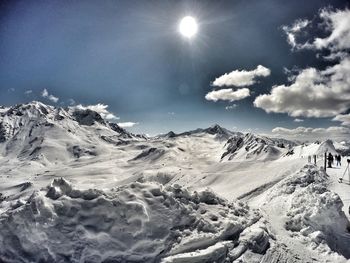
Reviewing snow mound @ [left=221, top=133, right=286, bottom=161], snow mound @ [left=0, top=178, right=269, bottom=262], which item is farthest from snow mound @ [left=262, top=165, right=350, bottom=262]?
snow mound @ [left=221, top=133, right=286, bottom=161]

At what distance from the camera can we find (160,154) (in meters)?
180

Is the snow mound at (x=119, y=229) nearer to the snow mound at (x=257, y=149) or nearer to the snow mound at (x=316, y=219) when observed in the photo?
the snow mound at (x=316, y=219)

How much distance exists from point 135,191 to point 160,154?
164080mm

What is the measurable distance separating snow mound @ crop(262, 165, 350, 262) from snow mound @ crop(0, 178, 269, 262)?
2.78m

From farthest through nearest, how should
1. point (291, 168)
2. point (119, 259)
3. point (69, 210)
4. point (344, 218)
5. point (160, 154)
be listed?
point (160, 154), point (291, 168), point (344, 218), point (69, 210), point (119, 259)

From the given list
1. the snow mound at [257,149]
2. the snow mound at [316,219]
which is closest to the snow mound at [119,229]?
the snow mound at [316,219]

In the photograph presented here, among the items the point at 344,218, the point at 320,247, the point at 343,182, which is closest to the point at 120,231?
the point at 320,247

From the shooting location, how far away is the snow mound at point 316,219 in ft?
57.1

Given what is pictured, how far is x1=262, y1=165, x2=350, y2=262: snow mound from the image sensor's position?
57.1ft

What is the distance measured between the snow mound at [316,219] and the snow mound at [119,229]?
278cm

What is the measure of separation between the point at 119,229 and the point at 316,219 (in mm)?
10574

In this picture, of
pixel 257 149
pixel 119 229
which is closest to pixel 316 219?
pixel 119 229

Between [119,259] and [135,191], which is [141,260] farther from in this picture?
[135,191]

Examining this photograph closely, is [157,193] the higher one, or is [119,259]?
[157,193]
